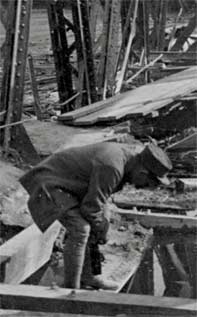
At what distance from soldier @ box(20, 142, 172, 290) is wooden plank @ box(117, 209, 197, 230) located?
5.71 ft

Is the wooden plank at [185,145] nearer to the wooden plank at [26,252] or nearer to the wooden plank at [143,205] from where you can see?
the wooden plank at [143,205]

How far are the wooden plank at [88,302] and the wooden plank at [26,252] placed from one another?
2.27 feet

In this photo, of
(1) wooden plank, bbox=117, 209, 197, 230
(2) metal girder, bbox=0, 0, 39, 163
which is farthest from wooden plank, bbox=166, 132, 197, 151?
(1) wooden plank, bbox=117, 209, 197, 230

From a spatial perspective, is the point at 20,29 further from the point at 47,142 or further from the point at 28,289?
the point at 28,289

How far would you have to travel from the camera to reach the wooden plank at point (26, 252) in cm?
621

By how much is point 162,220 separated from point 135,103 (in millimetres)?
3687

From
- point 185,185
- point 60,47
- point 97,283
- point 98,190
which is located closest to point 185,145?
point 185,185

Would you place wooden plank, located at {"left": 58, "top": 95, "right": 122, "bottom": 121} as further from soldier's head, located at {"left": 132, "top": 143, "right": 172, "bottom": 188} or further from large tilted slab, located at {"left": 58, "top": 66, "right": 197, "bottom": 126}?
soldier's head, located at {"left": 132, "top": 143, "right": 172, "bottom": 188}

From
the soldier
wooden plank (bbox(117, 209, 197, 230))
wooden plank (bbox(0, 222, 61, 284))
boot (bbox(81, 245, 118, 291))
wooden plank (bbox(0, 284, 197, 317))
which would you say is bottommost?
wooden plank (bbox(117, 209, 197, 230))

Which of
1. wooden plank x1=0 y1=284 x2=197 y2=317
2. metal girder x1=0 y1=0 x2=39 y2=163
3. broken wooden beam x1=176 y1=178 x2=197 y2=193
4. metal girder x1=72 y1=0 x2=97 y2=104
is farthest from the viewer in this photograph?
metal girder x1=72 y1=0 x2=97 y2=104

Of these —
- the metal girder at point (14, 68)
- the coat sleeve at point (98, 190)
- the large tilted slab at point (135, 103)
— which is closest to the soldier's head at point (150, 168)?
the coat sleeve at point (98, 190)

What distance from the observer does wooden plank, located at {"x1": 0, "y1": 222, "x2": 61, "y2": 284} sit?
621 cm

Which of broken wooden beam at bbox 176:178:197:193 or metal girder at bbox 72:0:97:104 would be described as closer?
broken wooden beam at bbox 176:178:197:193

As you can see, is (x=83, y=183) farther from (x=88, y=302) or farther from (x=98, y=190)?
(x=88, y=302)
